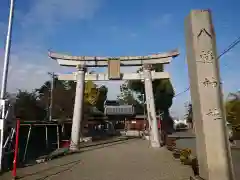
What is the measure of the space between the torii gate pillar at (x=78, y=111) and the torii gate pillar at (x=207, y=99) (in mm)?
11361

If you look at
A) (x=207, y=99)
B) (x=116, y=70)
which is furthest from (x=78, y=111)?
(x=207, y=99)

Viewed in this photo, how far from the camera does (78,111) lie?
16.1 m

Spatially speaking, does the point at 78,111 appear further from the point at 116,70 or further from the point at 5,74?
the point at 5,74

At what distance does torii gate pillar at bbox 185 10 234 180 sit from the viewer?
4.93 metres

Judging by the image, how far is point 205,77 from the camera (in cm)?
531

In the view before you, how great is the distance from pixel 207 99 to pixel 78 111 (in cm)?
1209

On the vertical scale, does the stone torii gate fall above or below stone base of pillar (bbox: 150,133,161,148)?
above

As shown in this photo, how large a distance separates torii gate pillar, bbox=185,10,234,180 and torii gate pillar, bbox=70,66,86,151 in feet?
37.3

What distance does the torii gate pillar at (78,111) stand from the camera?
15406mm

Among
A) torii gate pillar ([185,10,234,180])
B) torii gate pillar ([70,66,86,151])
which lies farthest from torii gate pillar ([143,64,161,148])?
torii gate pillar ([185,10,234,180])

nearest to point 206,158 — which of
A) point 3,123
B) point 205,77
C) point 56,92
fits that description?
point 205,77

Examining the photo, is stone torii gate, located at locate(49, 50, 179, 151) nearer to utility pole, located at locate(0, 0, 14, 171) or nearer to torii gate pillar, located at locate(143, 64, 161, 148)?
torii gate pillar, located at locate(143, 64, 161, 148)

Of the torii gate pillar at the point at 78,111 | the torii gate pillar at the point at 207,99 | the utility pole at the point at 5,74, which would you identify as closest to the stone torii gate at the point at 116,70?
the torii gate pillar at the point at 78,111

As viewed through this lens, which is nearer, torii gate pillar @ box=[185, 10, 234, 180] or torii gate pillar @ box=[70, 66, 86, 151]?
torii gate pillar @ box=[185, 10, 234, 180]
